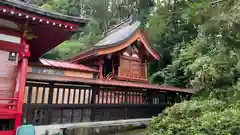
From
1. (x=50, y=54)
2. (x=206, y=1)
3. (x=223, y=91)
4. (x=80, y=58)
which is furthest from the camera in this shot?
(x=50, y=54)

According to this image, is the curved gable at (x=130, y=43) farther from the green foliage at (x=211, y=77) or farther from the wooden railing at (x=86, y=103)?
the green foliage at (x=211, y=77)

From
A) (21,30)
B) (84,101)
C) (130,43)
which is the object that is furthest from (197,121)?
(130,43)

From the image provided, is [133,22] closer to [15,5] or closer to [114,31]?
[114,31]

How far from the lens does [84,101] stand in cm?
725

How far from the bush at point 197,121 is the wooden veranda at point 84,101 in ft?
5.90

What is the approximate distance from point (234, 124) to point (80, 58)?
323 inches

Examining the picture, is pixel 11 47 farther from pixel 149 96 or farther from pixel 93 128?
pixel 149 96

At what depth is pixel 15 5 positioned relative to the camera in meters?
4.63

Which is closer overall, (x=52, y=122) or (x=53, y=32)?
(x=53, y=32)

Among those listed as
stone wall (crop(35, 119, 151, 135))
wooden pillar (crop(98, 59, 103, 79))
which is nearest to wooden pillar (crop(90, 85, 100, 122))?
stone wall (crop(35, 119, 151, 135))

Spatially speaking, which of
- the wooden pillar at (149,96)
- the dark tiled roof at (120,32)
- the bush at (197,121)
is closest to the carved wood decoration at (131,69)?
the dark tiled roof at (120,32)

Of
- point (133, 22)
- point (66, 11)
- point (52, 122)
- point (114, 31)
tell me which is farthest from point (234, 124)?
point (66, 11)

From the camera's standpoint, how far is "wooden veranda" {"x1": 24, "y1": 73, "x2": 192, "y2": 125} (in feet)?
20.0

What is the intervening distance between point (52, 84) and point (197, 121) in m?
4.30
